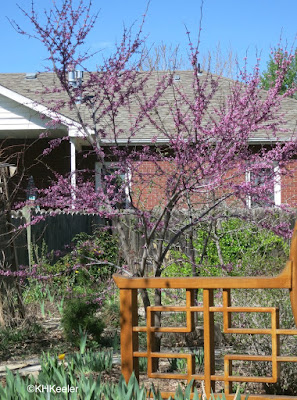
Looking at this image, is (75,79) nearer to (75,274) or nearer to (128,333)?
(75,274)

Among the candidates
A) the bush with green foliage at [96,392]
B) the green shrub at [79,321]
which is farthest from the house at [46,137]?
the bush with green foliage at [96,392]

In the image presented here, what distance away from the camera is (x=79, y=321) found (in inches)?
276

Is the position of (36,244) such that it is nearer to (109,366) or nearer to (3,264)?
(3,264)

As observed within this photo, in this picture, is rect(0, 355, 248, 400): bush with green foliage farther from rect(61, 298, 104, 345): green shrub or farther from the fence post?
rect(61, 298, 104, 345): green shrub

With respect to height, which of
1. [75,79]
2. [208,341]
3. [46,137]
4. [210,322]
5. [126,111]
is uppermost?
[75,79]

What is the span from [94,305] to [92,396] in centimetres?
352

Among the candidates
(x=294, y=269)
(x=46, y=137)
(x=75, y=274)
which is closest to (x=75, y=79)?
(x=75, y=274)

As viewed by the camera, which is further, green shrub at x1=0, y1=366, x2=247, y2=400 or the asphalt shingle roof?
the asphalt shingle roof

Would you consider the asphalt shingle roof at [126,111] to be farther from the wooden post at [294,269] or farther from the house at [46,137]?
the wooden post at [294,269]

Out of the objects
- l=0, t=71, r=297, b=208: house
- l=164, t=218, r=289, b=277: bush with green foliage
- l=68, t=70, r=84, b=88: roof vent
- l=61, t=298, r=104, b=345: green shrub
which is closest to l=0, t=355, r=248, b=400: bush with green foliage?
l=61, t=298, r=104, b=345: green shrub

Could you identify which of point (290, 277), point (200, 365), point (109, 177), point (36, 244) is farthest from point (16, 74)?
point (290, 277)

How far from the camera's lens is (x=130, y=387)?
365cm

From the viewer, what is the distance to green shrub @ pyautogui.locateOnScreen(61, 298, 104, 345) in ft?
22.9

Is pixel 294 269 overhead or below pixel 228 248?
overhead
